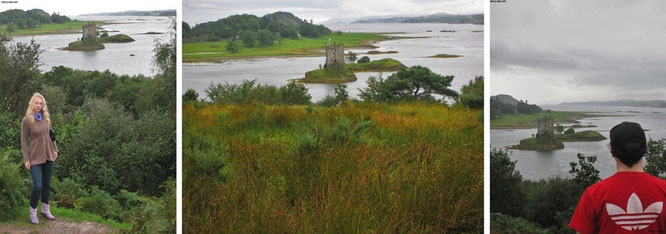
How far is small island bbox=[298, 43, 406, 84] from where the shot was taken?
530 centimetres

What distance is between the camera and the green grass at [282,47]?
17.3 feet

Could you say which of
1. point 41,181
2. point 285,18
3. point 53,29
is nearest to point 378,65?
point 285,18

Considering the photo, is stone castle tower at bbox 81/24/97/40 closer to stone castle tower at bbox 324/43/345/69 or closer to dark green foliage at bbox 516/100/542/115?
stone castle tower at bbox 324/43/345/69

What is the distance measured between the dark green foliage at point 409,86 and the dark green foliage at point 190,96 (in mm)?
1447

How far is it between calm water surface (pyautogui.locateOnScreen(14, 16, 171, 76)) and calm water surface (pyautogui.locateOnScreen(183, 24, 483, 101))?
0.38 m

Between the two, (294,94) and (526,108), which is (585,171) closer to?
(526,108)

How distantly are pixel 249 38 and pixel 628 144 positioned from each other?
3.43 metres

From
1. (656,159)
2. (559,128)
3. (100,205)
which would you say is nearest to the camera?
(656,159)

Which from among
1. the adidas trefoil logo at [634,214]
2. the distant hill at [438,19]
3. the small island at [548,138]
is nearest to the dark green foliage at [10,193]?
the distant hill at [438,19]

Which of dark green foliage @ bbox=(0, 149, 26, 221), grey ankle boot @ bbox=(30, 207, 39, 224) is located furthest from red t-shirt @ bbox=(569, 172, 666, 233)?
dark green foliage @ bbox=(0, 149, 26, 221)

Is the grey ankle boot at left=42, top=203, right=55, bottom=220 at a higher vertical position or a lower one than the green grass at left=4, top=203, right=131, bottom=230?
higher

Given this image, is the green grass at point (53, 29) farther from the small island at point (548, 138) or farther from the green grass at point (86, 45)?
the small island at point (548, 138)

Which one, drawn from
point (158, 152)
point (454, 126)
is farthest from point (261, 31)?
point (454, 126)

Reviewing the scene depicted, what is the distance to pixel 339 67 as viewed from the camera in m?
5.33
